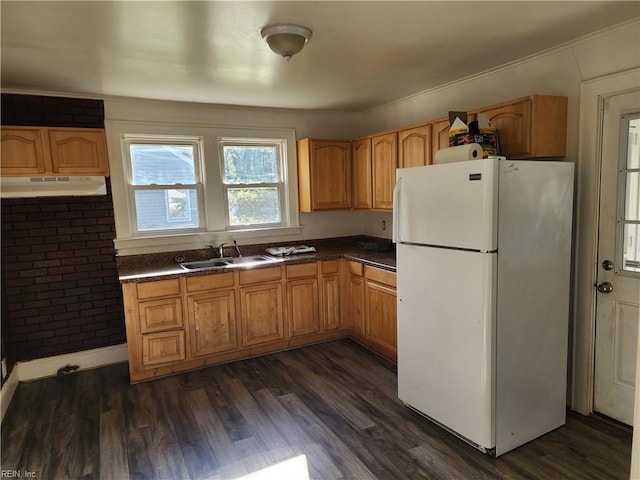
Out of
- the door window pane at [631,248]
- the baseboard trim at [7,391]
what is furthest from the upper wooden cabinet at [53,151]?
the door window pane at [631,248]

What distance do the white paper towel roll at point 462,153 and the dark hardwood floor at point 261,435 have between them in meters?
1.71

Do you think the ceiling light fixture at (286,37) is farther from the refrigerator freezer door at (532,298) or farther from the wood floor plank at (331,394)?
the wood floor plank at (331,394)

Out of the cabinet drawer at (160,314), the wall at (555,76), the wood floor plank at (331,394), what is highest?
the wall at (555,76)

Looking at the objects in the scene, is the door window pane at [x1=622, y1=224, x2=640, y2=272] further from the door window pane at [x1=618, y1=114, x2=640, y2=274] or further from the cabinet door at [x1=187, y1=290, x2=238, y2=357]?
the cabinet door at [x1=187, y1=290, x2=238, y2=357]

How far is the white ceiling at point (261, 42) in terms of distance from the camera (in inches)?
76.7

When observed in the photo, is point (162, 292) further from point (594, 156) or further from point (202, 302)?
point (594, 156)

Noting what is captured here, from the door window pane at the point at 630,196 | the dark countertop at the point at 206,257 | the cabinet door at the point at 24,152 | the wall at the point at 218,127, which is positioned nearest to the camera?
the door window pane at the point at 630,196

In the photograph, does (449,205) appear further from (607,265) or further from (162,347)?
(162,347)

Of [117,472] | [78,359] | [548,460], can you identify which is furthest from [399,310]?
[78,359]

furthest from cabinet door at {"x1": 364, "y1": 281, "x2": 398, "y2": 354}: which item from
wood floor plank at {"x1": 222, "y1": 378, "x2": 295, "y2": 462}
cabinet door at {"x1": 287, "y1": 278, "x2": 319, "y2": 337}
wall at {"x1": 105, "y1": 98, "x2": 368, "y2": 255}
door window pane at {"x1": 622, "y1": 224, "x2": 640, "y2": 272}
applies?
door window pane at {"x1": 622, "y1": 224, "x2": 640, "y2": 272}

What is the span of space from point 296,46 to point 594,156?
1.94m

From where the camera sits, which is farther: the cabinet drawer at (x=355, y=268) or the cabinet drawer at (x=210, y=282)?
the cabinet drawer at (x=355, y=268)

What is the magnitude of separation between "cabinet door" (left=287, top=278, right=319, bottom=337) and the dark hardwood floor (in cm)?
59

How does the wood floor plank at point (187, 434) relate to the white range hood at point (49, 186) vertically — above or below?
below
